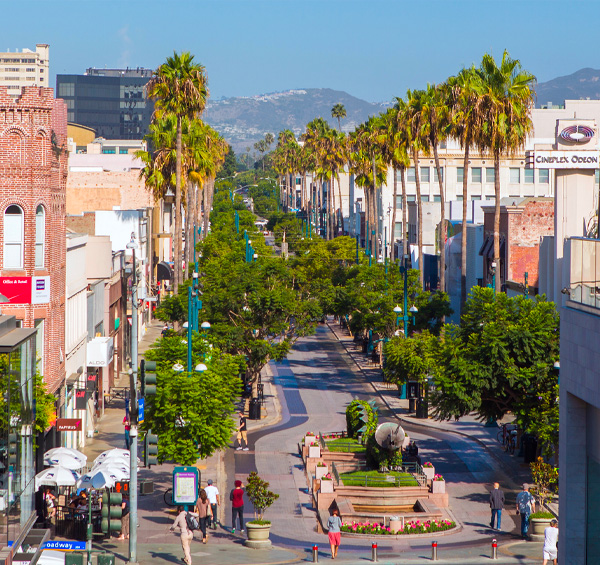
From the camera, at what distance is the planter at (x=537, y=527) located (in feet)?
97.1

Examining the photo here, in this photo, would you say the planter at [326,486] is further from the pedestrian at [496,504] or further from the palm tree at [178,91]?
the palm tree at [178,91]

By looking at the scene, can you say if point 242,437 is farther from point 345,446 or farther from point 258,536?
point 258,536

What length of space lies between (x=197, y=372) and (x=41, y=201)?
7.81m

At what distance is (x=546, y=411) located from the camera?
34.4 metres

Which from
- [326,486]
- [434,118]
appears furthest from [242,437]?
[434,118]

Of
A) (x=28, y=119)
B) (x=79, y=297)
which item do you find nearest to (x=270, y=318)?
(x=79, y=297)

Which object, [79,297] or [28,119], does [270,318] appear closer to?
[79,297]

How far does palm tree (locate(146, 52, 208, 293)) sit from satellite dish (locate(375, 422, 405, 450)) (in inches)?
1040

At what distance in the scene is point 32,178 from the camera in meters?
33.5

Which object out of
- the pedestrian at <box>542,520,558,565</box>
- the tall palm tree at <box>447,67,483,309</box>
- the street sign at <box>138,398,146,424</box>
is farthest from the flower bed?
the tall palm tree at <box>447,67,483,309</box>

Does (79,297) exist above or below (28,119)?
below

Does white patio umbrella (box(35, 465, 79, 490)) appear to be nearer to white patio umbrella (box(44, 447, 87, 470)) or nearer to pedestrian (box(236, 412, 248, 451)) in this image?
white patio umbrella (box(44, 447, 87, 470))

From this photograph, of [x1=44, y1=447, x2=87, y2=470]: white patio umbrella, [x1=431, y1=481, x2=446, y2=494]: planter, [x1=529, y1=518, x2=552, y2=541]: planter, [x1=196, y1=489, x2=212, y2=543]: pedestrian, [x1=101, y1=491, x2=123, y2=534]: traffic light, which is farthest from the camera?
[x1=431, y1=481, x2=446, y2=494]: planter

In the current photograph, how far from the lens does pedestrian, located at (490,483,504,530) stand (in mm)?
30047
